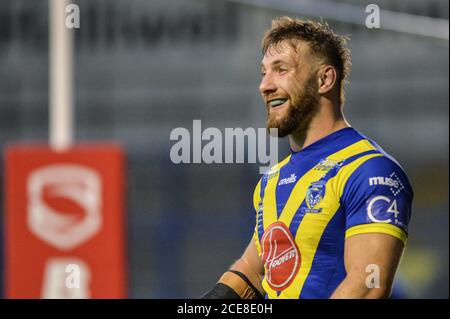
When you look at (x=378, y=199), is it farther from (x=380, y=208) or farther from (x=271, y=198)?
(x=271, y=198)

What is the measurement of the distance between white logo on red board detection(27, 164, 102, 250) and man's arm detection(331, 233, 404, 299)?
5512 mm

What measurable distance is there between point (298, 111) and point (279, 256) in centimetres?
51

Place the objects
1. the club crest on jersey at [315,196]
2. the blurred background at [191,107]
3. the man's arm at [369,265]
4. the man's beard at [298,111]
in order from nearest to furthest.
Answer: the man's arm at [369,265]
the club crest on jersey at [315,196]
the man's beard at [298,111]
the blurred background at [191,107]

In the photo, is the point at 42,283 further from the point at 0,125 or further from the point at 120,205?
the point at 0,125

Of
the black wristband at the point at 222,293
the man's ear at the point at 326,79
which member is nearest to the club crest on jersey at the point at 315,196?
the man's ear at the point at 326,79

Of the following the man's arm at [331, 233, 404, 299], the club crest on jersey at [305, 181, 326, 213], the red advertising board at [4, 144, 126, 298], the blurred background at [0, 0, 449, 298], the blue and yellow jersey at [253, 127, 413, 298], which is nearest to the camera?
the man's arm at [331, 233, 404, 299]

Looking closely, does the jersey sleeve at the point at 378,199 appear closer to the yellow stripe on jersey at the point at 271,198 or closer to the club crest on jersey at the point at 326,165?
the club crest on jersey at the point at 326,165

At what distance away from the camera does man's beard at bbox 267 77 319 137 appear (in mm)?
3332

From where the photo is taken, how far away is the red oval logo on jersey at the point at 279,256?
10.6 feet

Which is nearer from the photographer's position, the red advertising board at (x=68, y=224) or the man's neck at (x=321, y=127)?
the man's neck at (x=321, y=127)

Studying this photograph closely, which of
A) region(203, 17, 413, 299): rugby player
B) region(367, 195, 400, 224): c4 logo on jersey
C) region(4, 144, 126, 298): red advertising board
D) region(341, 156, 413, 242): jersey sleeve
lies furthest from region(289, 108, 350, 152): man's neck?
region(4, 144, 126, 298): red advertising board

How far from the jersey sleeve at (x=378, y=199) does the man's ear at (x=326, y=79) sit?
0.37 metres

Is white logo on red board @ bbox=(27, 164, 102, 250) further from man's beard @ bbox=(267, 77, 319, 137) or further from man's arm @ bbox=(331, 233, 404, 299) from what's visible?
man's arm @ bbox=(331, 233, 404, 299)
